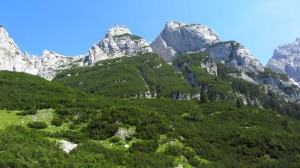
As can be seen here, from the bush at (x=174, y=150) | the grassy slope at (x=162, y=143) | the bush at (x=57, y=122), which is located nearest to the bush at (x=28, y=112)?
the grassy slope at (x=162, y=143)

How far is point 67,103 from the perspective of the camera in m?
53.5

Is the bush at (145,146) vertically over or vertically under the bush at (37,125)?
under

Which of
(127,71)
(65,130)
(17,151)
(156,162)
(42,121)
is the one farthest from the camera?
(127,71)

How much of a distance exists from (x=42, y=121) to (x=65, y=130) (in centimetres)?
499

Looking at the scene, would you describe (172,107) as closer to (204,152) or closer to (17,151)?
(204,152)

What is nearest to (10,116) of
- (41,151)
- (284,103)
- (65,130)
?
(65,130)

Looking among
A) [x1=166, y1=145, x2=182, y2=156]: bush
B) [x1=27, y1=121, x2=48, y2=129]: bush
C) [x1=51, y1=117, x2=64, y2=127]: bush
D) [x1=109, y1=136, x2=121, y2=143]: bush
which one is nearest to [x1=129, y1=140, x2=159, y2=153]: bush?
[x1=166, y1=145, x2=182, y2=156]: bush

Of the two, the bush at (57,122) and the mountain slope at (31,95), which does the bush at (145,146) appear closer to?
the bush at (57,122)

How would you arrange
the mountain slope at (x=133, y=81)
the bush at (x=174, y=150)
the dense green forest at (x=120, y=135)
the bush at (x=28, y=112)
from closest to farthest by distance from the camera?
the dense green forest at (x=120, y=135) < the bush at (x=174, y=150) < the bush at (x=28, y=112) < the mountain slope at (x=133, y=81)

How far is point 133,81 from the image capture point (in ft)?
505

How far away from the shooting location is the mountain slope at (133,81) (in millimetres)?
138125

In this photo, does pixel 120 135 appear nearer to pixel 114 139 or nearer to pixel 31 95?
pixel 114 139

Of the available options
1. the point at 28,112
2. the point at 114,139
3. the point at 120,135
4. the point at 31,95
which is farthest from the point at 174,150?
the point at 31,95

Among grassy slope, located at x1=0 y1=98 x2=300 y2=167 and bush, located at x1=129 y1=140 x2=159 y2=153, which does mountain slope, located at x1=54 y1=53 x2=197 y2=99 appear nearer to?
grassy slope, located at x1=0 y1=98 x2=300 y2=167
